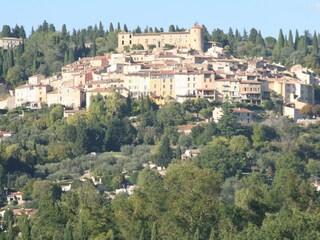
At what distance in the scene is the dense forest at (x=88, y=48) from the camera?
95188 millimetres

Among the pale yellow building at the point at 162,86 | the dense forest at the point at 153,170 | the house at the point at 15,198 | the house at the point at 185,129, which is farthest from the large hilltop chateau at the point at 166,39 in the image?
the house at the point at 15,198

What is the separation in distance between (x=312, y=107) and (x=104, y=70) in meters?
14.8

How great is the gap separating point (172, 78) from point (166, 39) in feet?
44.3

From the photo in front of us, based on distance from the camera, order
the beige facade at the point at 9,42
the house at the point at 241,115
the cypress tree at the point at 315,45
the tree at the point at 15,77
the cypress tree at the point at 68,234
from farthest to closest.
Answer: the cypress tree at the point at 315,45 < the beige facade at the point at 9,42 < the tree at the point at 15,77 < the house at the point at 241,115 < the cypress tree at the point at 68,234

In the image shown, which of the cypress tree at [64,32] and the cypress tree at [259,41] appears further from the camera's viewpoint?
the cypress tree at [259,41]

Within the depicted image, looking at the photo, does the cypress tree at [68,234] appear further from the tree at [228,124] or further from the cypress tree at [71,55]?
the cypress tree at [71,55]

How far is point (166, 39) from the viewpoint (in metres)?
94.4

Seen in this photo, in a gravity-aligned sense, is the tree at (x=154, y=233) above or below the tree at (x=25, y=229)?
above

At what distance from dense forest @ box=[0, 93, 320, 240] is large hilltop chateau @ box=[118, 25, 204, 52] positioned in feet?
46.1

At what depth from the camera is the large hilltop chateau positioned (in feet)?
305

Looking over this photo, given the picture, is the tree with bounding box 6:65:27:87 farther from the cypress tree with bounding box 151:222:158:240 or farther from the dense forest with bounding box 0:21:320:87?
the cypress tree with bounding box 151:222:158:240

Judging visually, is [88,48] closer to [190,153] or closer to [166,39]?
[166,39]

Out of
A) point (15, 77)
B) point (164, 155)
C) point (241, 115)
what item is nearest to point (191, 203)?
point (164, 155)

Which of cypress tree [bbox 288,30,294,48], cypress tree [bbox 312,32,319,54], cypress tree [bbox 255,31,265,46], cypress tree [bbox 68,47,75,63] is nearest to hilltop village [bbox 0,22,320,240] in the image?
cypress tree [bbox 68,47,75,63]
